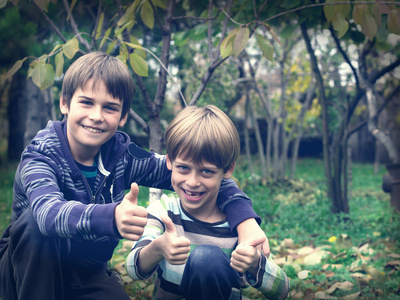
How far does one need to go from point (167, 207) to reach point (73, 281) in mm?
494

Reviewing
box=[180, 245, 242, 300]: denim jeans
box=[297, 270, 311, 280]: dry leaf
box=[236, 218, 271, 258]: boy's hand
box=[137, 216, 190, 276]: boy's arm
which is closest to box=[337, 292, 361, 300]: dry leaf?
box=[297, 270, 311, 280]: dry leaf

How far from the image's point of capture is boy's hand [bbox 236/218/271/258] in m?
1.50

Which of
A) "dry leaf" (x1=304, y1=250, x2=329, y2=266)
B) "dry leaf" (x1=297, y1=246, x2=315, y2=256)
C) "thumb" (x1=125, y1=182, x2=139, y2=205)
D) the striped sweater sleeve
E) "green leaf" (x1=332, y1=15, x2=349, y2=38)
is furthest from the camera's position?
"dry leaf" (x1=297, y1=246, x2=315, y2=256)

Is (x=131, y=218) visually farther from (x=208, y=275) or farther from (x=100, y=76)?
(x=100, y=76)

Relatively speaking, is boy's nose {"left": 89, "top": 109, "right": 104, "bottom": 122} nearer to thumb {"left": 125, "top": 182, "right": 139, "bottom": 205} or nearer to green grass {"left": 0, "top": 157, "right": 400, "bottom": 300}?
thumb {"left": 125, "top": 182, "right": 139, "bottom": 205}

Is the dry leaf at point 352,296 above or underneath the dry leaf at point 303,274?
above

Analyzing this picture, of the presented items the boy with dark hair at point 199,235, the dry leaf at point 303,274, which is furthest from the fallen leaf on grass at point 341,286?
the boy with dark hair at point 199,235

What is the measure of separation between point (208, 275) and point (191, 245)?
0.80 feet

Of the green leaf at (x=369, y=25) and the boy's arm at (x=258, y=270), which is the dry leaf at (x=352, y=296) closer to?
the boy's arm at (x=258, y=270)

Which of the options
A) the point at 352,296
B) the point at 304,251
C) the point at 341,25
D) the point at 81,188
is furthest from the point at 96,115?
the point at 304,251

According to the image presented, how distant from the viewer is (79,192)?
5.19 ft

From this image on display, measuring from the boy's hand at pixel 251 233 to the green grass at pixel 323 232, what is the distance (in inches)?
25.5

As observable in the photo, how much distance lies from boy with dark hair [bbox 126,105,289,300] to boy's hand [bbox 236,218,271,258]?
46mm

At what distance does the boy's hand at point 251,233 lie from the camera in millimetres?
1500
